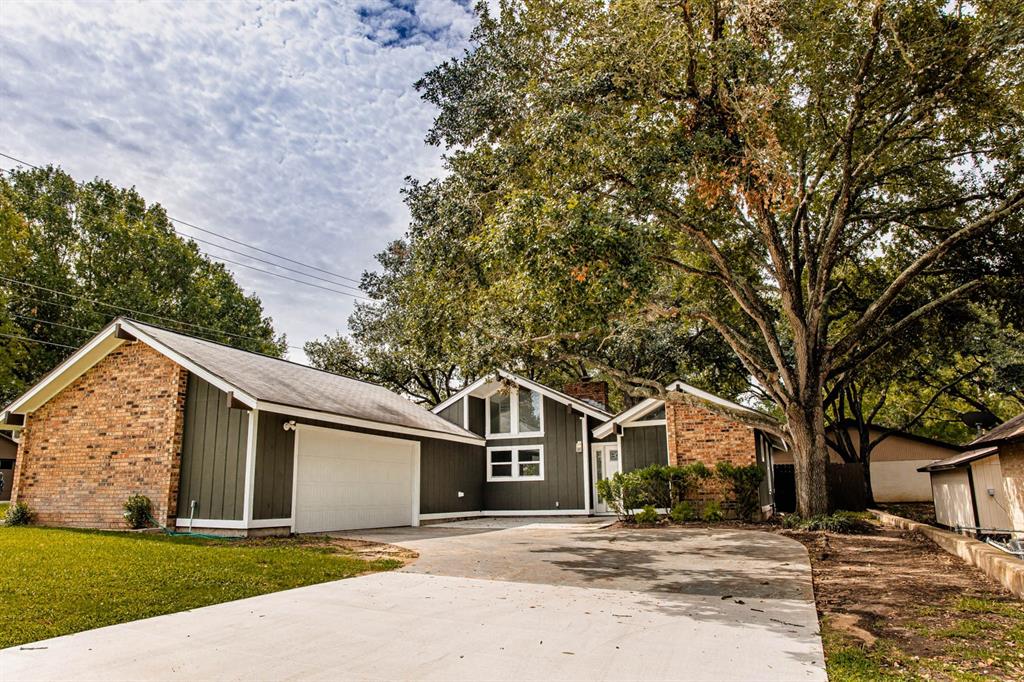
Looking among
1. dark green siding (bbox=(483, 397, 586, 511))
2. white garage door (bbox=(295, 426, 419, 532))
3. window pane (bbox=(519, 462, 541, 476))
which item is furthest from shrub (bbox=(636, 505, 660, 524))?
white garage door (bbox=(295, 426, 419, 532))

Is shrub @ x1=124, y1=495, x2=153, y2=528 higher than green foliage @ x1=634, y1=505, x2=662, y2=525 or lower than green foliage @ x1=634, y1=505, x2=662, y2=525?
higher

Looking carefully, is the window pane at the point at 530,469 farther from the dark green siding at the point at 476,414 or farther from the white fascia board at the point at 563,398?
the white fascia board at the point at 563,398

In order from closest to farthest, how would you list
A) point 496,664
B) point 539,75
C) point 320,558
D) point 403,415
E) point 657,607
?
1. point 496,664
2. point 657,607
3. point 320,558
4. point 539,75
5. point 403,415

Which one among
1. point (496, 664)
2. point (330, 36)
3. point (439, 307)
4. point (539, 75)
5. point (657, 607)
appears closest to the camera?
point (496, 664)

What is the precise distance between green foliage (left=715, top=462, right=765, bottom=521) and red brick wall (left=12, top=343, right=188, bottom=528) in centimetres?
1231

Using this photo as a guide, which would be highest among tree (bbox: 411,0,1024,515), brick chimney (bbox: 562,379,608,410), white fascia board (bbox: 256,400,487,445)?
tree (bbox: 411,0,1024,515)

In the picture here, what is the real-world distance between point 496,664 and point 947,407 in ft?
112

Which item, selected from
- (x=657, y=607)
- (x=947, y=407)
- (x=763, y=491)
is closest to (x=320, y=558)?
(x=657, y=607)

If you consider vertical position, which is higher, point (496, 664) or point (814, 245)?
point (814, 245)

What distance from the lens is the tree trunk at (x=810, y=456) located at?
42.2 feet

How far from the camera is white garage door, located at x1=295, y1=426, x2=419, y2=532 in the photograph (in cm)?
1263

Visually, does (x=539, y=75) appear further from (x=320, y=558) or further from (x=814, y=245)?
(x=320, y=558)

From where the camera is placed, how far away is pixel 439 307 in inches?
538

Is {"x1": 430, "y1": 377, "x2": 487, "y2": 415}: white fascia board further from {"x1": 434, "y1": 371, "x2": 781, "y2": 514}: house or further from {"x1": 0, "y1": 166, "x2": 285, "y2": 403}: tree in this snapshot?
{"x1": 0, "y1": 166, "x2": 285, "y2": 403}: tree
